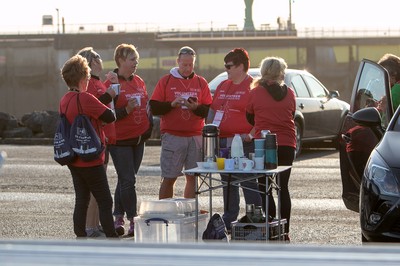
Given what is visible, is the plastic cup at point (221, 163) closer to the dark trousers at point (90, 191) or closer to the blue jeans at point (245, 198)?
the dark trousers at point (90, 191)

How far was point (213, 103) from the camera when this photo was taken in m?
9.52

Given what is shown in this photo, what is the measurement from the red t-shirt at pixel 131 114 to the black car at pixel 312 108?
8.71 metres

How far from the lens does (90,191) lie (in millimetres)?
8172

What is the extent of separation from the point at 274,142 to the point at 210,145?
0.51 m

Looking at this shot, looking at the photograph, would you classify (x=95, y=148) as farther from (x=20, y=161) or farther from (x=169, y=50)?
(x=169, y=50)

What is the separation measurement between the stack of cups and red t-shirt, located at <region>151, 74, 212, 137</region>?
1.70 m

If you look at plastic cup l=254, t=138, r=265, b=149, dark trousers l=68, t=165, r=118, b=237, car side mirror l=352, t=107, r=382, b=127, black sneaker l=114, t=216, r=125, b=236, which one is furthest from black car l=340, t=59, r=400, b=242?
black sneaker l=114, t=216, r=125, b=236

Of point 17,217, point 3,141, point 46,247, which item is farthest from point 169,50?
point 46,247

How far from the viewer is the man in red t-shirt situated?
946 centimetres

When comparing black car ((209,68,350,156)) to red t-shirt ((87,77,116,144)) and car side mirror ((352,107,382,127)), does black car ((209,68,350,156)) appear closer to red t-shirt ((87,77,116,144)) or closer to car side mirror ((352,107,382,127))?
red t-shirt ((87,77,116,144))

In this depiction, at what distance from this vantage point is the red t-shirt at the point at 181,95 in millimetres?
9484

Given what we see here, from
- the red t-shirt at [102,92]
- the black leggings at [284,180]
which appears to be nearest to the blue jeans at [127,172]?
the red t-shirt at [102,92]

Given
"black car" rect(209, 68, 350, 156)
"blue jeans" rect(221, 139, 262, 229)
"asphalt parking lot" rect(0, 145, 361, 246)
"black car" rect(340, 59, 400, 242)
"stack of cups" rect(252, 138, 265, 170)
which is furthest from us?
"black car" rect(209, 68, 350, 156)

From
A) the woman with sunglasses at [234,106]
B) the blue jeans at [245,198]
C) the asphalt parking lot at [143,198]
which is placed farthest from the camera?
the asphalt parking lot at [143,198]
